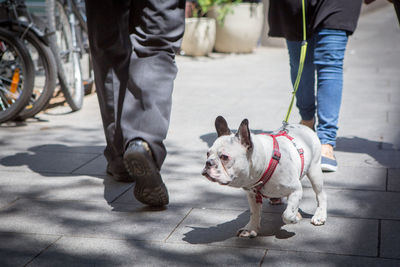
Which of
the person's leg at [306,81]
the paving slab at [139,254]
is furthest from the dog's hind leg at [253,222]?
the person's leg at [306,81]

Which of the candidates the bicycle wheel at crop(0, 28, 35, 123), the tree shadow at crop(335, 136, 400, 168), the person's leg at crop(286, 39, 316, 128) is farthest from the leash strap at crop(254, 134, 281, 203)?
the bicycle wheel at crop(0, 28, 35, 123)

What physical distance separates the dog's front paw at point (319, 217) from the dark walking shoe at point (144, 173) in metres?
0.79

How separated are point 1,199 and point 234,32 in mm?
7848

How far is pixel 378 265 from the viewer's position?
2.55 m

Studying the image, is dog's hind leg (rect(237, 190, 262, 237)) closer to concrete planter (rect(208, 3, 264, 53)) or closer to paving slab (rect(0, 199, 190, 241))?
paving slab (rect(0, 199, 190, 241))

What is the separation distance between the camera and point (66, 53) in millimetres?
6473

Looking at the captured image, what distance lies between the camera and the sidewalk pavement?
2719mm

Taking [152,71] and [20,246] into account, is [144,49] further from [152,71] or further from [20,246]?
[20,246]

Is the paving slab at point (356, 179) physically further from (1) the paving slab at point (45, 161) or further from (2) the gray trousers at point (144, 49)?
(1) the paving slab at point (45, 161)

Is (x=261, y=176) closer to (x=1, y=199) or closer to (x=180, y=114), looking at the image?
(x=1, y=199)

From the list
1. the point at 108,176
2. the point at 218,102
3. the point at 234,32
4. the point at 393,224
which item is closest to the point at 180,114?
the point at 218,102

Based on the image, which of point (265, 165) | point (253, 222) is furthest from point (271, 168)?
point (253, 222)

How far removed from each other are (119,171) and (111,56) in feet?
2.43

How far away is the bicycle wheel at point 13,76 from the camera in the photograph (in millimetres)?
5363
